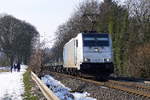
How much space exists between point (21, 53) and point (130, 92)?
7853cm

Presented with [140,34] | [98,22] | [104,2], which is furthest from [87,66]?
[104,2]

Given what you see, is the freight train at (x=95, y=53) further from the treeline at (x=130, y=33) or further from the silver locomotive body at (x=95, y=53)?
the treeline at (x=130, y=33)

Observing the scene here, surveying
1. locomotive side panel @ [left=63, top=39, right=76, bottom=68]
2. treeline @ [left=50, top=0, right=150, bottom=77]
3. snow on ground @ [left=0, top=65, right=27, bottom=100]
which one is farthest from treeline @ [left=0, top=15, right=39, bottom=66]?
snow on ground @ [left=0, top=65, right=27, bottom=100]

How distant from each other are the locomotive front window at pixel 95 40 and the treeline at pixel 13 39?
63551 millimetres

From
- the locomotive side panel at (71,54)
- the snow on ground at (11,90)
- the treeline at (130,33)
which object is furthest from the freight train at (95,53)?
the treeline at (130,33)

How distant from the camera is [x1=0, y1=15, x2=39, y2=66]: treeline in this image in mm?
91562

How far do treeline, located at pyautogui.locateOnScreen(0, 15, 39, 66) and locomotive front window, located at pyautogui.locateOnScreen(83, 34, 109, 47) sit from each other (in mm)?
63551

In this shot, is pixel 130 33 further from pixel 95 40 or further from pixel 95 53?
pixel 95 53

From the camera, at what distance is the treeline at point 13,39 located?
91.6 m

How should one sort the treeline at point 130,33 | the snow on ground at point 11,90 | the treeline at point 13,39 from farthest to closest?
the treeline at point 13,39 < the treeline at point 130,33 < the snow on ground at point 11,90

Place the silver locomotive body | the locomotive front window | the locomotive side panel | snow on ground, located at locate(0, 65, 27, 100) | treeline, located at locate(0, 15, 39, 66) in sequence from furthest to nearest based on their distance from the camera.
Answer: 1. treeline, located at locate(0, 15, 39, 66)
2. the locomotive side panel
3. the locomotive front window
4. the silver locomotive body
5. snow on ground, located at locate(0, 65, 27, 100)

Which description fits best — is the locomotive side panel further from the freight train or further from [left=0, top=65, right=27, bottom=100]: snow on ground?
[left=0, top=65, right=27, bottom=100]: snow on ground

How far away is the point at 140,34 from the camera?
4462 cm

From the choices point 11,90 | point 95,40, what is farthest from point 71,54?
point 11,90
